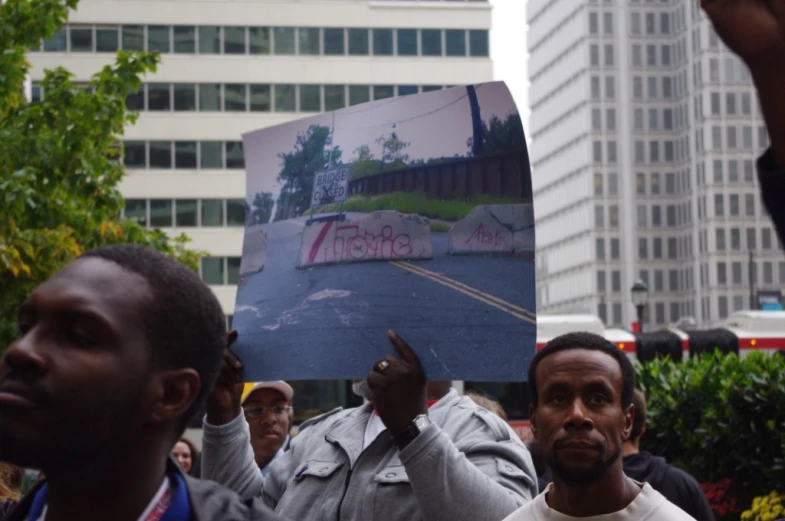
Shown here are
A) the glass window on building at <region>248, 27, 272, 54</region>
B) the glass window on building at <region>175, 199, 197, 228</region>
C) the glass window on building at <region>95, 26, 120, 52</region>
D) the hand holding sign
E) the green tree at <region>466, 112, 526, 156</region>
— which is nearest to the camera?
the hand holding sign

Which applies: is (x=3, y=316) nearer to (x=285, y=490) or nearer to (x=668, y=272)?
(x=285, y=490)

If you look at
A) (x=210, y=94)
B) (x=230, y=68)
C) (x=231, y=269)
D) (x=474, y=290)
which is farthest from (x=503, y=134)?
(x=230, y=68)

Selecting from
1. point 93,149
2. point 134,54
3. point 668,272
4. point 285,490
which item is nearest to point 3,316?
point 93,149

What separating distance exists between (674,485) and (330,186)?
3.12 metres

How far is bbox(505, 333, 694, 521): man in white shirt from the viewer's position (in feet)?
13.2

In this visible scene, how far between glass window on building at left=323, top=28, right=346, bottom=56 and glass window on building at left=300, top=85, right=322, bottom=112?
164 cm

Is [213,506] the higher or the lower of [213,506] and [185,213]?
the lower

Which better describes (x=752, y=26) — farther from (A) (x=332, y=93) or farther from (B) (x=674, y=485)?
(A) (x=332, y=93)

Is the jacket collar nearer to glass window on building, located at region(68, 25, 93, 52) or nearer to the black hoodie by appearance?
the black hoodie

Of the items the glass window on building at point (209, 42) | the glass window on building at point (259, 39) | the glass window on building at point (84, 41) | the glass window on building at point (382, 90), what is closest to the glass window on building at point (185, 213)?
the glass window on building at point (209, 42)

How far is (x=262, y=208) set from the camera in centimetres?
451

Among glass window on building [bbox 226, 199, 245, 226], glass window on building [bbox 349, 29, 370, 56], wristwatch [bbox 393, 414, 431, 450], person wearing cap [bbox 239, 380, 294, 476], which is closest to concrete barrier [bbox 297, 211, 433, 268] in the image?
wristwatch [bbox 393, 414, 431, 450]

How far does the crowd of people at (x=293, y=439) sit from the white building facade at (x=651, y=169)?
128259 millimetres

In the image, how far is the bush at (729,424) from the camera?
11.3m
